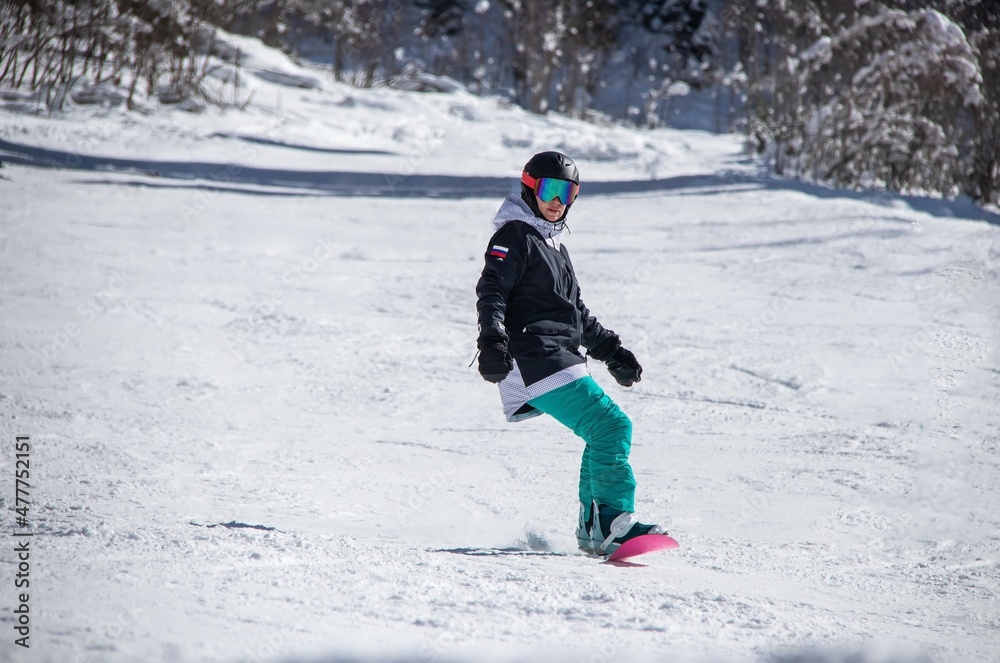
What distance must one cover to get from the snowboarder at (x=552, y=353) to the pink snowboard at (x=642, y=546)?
0.04m

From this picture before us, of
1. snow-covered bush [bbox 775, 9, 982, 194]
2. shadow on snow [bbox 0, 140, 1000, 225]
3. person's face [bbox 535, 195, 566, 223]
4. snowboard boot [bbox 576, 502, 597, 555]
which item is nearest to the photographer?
snowboard boot [bbox 576, 502, 597, 555]

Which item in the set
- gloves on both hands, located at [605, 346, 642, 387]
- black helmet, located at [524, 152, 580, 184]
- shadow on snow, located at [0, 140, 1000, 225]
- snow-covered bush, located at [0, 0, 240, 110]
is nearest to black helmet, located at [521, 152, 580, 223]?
black helmet, located at [524, 152, 580, 184]

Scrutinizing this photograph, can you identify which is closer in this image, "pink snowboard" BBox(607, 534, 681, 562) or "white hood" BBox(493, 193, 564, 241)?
"pink snowboard" BBox(607, 534, 681, 562)

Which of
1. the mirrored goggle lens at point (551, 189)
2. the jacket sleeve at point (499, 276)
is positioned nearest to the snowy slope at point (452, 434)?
the jacket sleeve at point (499, 276)

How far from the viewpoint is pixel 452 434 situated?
4.04 metres

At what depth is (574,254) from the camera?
7.88 meters

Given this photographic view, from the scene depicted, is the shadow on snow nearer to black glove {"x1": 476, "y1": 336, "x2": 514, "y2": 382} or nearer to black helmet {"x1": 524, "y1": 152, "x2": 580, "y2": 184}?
black helmet {"x1": 524, "y1": 152, "x2": 580, "y2": 184}

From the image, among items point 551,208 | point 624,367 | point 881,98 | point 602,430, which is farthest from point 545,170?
point 881,98

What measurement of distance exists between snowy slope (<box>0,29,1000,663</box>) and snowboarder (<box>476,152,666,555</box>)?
206 millimetres

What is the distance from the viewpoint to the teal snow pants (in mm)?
2711

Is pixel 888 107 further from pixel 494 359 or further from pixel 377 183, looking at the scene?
pixel 494 359

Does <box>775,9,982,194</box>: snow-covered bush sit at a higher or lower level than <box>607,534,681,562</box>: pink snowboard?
higher

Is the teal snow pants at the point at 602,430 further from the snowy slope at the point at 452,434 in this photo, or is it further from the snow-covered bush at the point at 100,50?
the snow-covered bush at the point at 100,50

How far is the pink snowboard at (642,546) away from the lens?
2623 mm
